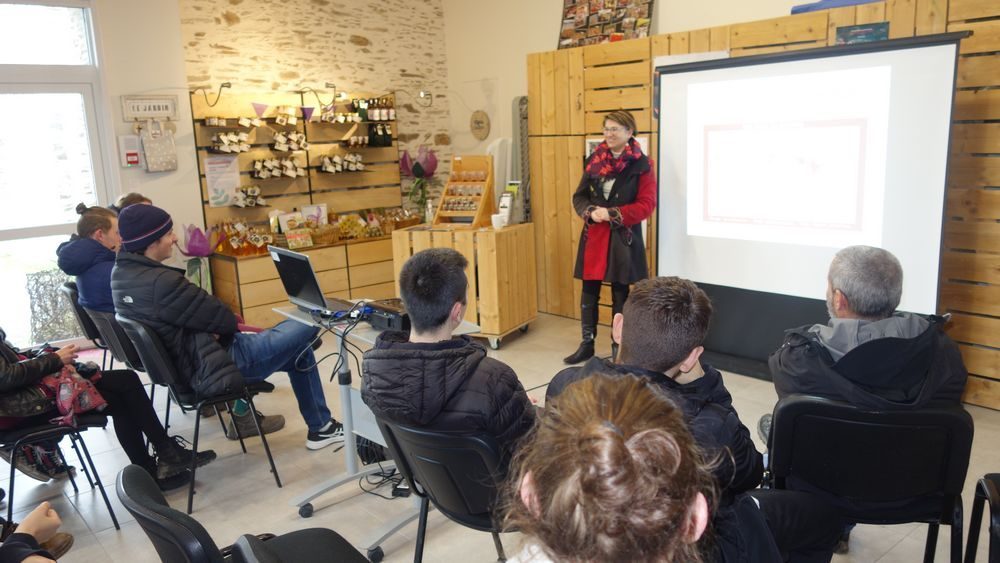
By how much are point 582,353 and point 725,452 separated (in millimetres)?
3394

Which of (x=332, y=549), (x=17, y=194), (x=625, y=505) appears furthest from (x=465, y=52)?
(x=625, y=505)

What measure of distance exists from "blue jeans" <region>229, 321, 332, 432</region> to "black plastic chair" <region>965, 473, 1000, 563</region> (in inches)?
111

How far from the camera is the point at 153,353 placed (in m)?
3.11

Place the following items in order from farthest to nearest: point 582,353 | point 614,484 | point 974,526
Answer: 1. point 582,353
2. point 974,526
3. point 614,484

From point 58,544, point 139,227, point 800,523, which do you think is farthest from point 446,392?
point 139,227

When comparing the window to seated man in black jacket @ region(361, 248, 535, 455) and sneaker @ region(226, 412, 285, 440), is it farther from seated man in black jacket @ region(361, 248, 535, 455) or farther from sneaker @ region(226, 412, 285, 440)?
seated man in black jacket @ region(361, 248, 535, 455)

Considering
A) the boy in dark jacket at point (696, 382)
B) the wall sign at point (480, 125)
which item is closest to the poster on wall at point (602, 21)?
the wall sign at point (480, 125)

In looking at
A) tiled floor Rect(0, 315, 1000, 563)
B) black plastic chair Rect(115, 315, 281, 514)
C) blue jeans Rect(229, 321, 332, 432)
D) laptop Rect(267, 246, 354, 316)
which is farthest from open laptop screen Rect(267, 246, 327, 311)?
tiled floor Rect(0, 315, 1000, 563)

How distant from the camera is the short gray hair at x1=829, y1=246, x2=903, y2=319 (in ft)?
7.44

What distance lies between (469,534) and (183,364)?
4.93 ft

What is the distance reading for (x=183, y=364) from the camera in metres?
3.21

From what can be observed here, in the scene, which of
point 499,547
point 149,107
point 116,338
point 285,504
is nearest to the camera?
point 499,547

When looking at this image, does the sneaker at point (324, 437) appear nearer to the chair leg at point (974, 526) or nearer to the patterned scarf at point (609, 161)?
the patterned scarf at point (609, 161)

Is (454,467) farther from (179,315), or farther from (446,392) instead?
(179,315)
